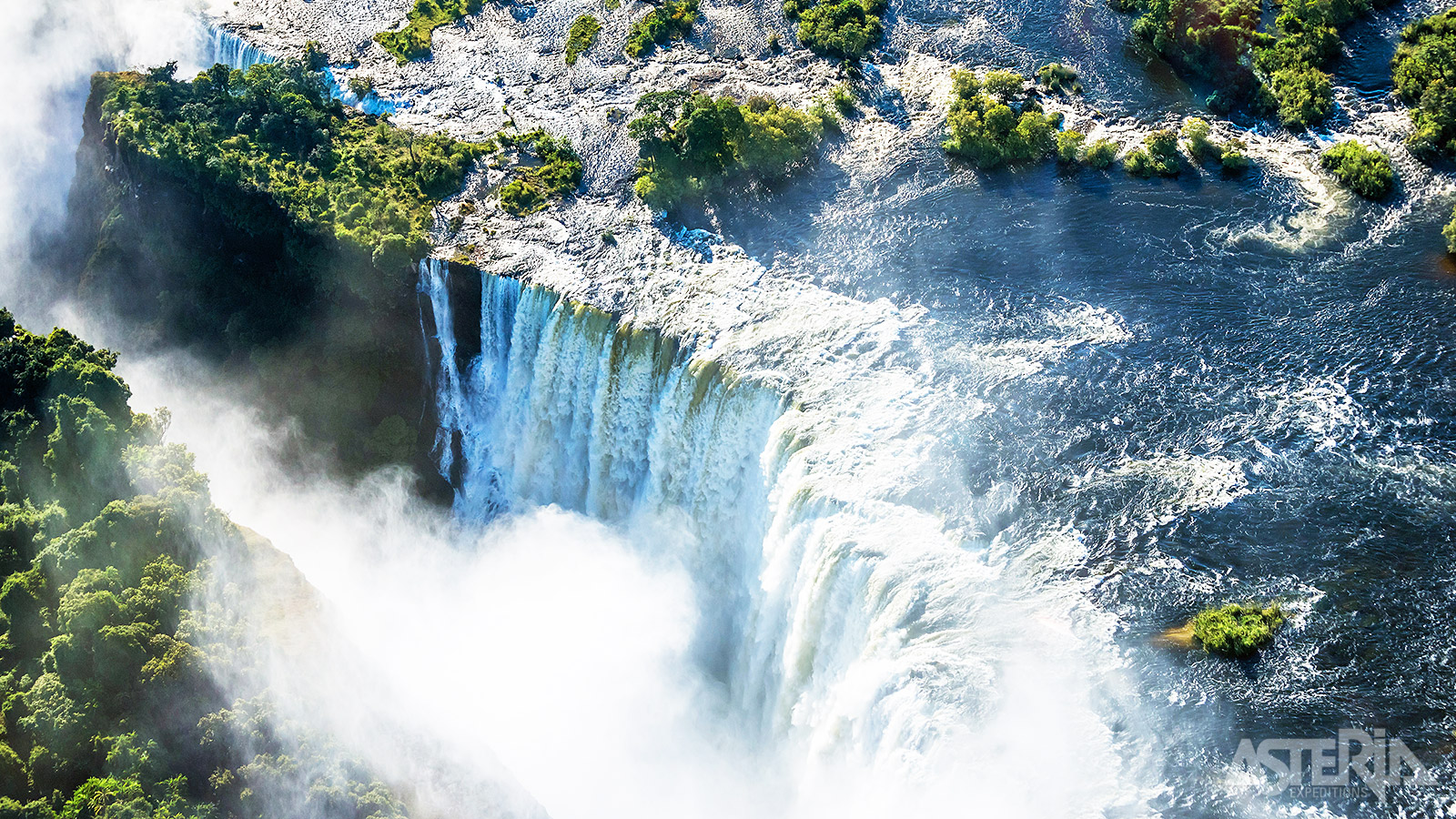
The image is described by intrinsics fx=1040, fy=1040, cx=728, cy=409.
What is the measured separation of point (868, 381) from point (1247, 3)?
28.7 meters

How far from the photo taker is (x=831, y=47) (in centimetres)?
5184

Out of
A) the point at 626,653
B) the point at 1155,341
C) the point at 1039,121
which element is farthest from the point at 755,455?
the point at 1039,121

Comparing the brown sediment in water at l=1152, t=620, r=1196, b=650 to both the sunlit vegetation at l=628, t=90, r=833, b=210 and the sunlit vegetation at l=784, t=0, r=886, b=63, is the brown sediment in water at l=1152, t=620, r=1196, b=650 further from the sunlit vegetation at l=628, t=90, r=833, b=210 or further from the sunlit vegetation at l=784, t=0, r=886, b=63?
the sunlit vegetation at l=784, t=0, r=886, b=63

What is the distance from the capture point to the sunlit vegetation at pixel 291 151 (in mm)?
45250

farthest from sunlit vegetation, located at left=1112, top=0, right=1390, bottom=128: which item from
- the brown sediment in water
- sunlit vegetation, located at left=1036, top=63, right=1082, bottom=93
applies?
the brown sediment in water

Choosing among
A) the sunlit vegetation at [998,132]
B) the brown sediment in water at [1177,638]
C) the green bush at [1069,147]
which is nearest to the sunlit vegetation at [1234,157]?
the green bush at [1069,147]

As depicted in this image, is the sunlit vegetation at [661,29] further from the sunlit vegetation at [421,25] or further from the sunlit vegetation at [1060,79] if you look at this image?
the sunlit vegetation at [1060,79]

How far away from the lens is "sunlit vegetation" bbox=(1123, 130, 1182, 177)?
136 ft

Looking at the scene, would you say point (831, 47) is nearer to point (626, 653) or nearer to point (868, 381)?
point (868, 381)

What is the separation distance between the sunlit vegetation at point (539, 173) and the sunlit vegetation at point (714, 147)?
349cm

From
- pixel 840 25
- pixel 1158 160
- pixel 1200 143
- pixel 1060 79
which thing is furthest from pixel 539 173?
pixel 1200 143

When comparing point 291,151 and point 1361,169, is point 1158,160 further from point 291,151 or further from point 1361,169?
point 291,151

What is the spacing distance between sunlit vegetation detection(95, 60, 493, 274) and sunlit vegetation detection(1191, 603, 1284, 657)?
107 feet

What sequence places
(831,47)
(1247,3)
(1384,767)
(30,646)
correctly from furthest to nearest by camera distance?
1. (831,47)
2. (1247,3)
3. (30,646)
4. (1384,767)
